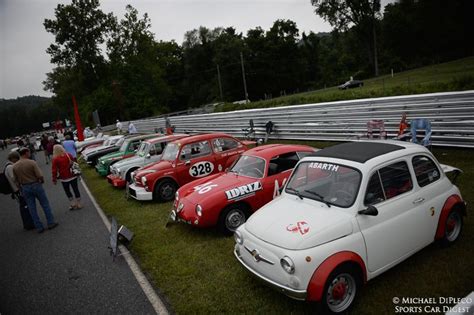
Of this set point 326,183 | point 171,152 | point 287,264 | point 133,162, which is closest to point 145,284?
point 287,264

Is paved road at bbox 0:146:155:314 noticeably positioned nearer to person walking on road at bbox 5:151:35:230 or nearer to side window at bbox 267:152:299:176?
person walking on road at bbox 5:151:35:230

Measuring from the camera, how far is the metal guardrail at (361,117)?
762 centimetres

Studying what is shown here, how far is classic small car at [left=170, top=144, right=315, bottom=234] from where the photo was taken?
5.55 metres

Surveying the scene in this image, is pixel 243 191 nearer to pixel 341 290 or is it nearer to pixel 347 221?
pixel 347 221

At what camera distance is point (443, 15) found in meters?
46.2

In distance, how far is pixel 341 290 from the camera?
3381 millimetres

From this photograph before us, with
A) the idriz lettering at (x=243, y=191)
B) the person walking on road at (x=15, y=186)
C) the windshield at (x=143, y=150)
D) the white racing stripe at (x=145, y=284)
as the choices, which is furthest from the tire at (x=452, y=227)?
the person walking on road at (x=15, y=186)

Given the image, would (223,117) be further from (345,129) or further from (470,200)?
(470,200)

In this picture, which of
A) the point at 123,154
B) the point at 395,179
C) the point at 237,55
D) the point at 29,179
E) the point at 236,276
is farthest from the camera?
the point at 237,55

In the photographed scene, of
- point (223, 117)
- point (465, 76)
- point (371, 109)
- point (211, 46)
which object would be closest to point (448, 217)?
point (371, 109)

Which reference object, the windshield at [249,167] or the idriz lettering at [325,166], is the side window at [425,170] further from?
the windshield at [249,167]

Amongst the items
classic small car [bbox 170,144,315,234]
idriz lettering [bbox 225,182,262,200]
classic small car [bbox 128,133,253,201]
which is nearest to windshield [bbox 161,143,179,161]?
classic small car [bbox 128,133,253,201]

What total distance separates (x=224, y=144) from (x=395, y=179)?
17.4 ft

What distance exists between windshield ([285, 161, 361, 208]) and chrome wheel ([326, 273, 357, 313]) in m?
0.81
